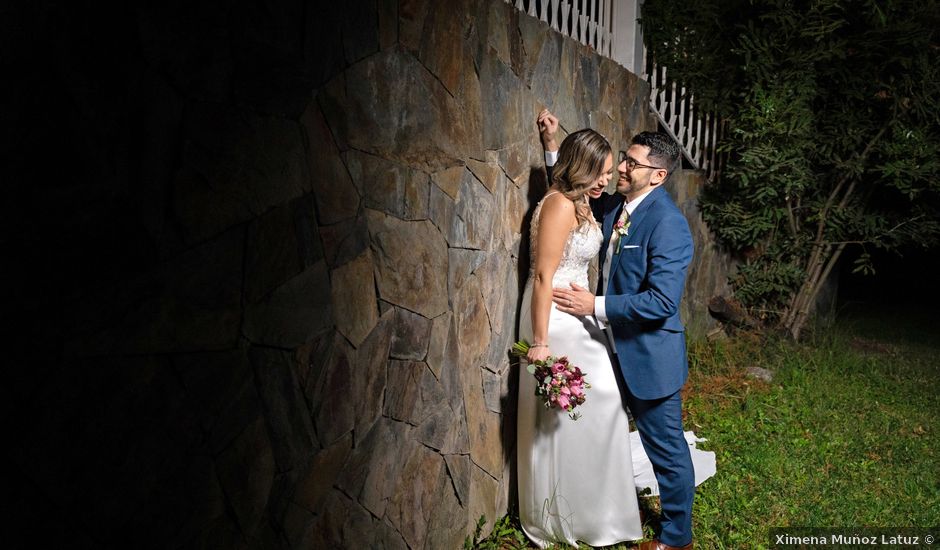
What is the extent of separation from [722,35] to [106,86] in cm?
599

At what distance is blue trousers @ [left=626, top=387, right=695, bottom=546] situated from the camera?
3.30 m

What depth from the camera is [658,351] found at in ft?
10.7

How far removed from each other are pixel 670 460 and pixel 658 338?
1.95 feet

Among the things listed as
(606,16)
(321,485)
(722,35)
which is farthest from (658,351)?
(722,35)

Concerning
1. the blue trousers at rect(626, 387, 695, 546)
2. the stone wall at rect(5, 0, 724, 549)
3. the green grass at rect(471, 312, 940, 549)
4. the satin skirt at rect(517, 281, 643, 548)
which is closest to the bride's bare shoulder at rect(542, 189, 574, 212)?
the stone wall at rect(5, 0, 724, 549)

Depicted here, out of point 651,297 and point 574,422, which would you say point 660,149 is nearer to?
point 651,297

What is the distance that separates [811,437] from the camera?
4.71 m

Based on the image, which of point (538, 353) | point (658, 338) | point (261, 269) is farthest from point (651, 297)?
point (261, 269)

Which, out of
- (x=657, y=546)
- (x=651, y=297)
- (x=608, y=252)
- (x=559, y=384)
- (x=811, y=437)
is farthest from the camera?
(x=811, y=437)

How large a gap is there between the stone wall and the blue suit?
2.05ft

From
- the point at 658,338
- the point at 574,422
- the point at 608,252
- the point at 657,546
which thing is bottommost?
the point at 657,546

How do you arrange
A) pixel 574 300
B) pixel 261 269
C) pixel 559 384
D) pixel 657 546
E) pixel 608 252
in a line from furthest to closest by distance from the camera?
pixel 608 252, pixel 657 546, pixel 574 300, pixel 559 384, pixel 261 269

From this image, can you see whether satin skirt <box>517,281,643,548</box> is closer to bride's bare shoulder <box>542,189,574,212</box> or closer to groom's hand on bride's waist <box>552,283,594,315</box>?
groom's hand on bride's waist <box>552,283,594,315</box>

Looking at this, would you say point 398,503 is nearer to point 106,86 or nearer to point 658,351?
point 658,351
